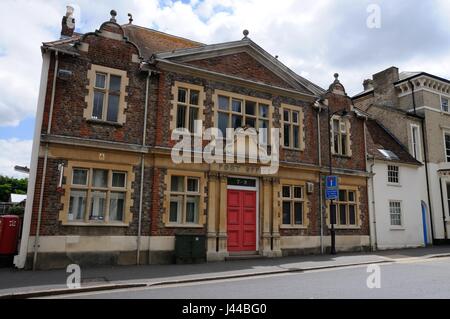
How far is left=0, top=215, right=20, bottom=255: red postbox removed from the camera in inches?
480

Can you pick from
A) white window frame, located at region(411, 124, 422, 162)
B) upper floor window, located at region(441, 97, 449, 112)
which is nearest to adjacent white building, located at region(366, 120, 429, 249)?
white window frame, located at region(411, 124, 422, 162)

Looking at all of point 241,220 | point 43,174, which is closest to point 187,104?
point 241,220

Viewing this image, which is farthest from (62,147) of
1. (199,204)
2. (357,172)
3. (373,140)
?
(373,140)

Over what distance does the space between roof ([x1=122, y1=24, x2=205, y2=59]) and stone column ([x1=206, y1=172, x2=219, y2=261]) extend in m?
5.94

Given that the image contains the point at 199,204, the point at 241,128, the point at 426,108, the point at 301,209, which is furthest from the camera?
the point at 426,108

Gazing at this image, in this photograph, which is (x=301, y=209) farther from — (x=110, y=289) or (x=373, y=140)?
(x=110, y=289)

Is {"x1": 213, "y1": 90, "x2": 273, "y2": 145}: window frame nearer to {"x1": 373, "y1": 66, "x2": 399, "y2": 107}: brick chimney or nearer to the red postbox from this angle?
the red postbox

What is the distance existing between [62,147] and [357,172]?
46.3 ft

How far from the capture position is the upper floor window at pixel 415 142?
23.3 meters

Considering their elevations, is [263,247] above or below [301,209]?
below

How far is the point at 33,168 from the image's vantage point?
38.9 feet

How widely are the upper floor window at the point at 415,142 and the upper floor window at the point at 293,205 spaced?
10699mm

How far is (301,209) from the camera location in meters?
16.9

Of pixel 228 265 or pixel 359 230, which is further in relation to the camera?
pixel 359 230
